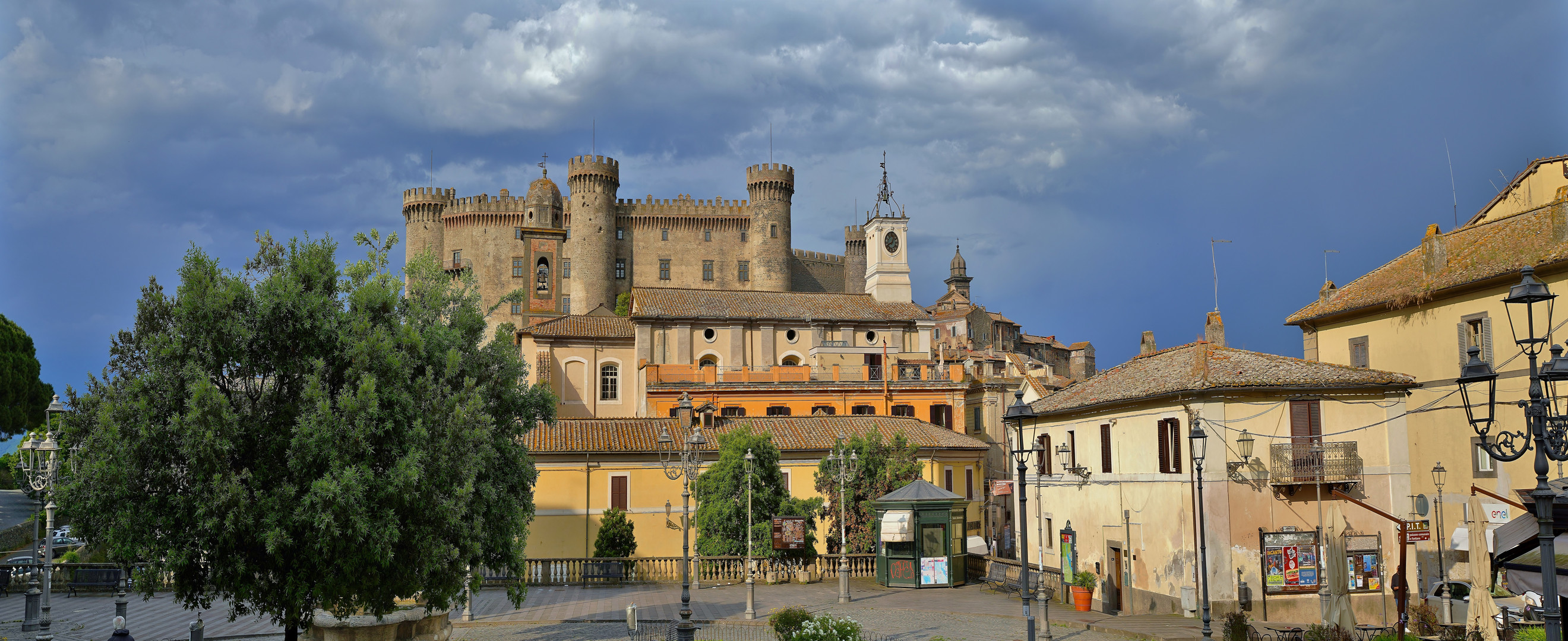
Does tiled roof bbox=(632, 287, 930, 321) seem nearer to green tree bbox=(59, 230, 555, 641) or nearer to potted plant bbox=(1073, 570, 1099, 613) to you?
potted plant bbox=(1073, 570, 1099, 613)

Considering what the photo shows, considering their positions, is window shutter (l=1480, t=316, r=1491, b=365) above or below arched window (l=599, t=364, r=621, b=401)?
below

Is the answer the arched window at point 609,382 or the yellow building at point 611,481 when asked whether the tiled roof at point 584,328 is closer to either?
the arched window at point 609,382

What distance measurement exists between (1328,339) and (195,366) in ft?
106

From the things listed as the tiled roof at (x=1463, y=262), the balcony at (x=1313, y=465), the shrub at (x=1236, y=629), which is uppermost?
Answer: the tiled roof at (x=1463, y=262)

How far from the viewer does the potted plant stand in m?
26.6

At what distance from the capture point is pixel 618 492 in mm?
37438

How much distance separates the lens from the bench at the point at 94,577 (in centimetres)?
2983

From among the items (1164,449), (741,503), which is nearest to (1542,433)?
(1164,449)

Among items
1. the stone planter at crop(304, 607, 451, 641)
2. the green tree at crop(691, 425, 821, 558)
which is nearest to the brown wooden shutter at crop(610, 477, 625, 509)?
the green tree at crop(691, 425, 821, 558)

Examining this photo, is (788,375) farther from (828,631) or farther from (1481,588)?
(1481,588)

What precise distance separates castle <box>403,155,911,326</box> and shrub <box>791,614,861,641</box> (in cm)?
7008

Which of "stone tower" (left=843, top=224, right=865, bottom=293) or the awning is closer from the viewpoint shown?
the awning

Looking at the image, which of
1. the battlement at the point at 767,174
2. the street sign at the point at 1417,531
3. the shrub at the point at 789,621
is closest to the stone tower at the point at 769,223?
the battlement at the point at 767,174

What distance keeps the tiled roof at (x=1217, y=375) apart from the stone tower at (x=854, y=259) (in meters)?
69.4
